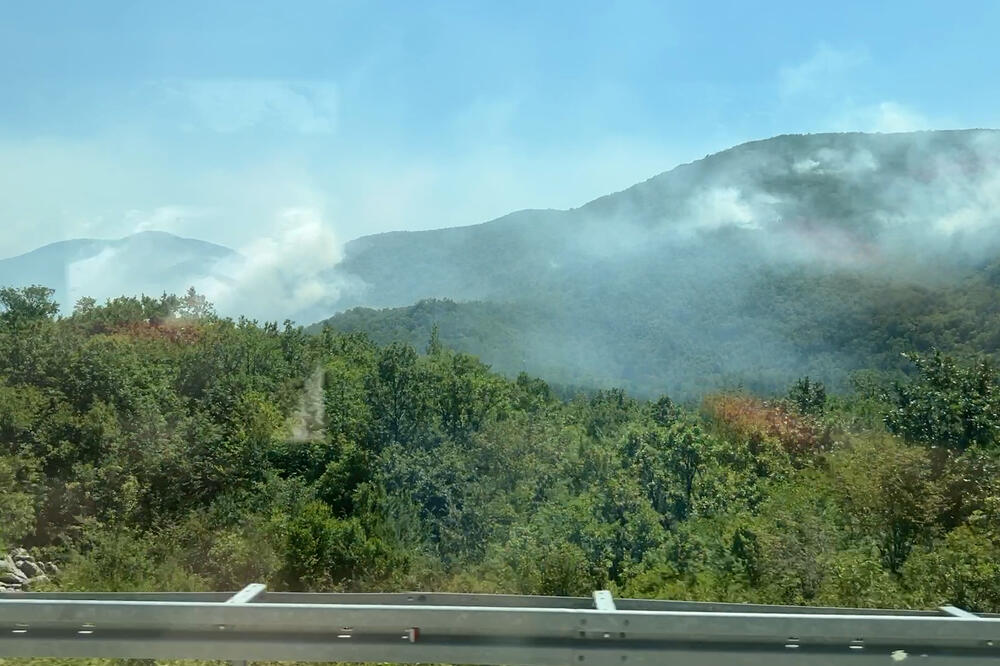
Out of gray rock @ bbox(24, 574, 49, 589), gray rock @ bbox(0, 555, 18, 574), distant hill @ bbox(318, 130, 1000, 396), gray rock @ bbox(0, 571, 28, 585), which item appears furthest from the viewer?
distant hill @ bbox(318, 130, 1000, 396)

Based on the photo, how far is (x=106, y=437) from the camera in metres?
8.12

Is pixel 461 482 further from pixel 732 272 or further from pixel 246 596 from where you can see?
pixel 732 272

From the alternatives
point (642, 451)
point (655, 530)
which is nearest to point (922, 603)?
point (655, 530)

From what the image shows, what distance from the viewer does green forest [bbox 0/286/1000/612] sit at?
584 cm

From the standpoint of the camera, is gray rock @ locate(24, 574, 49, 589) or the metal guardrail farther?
gray rock @ locate(24, 574, 49, 589)

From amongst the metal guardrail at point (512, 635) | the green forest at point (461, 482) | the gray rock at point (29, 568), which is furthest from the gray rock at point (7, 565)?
the metal guardrail at point (512, 635)

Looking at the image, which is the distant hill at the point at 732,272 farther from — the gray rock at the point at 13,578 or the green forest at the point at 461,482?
the gray rock at the point at 13,578

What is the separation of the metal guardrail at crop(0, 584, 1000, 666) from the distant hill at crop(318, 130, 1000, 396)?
1184 centimetres

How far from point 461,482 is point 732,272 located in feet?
88.2

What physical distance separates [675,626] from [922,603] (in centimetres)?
283

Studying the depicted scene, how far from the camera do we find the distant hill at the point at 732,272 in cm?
1983

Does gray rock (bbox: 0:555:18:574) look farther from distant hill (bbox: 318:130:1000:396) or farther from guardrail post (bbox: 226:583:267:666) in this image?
Result: distant hill (bbox: 318:130:1000:396)

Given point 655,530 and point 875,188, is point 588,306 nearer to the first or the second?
point 875,188

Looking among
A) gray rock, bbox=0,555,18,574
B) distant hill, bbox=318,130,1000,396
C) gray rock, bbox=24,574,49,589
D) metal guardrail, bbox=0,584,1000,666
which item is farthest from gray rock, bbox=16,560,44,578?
distant hill, bbox=318,130,1000,396
